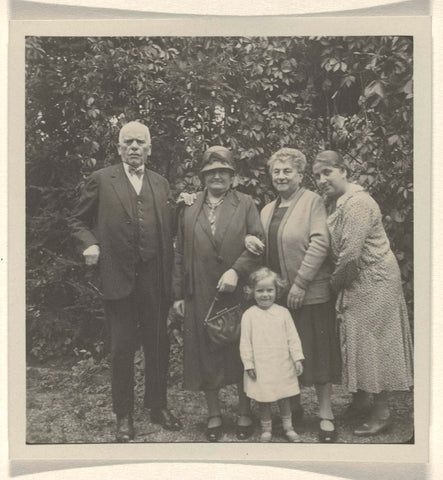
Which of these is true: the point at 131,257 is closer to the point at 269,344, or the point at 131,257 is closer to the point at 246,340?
the point at 246,340

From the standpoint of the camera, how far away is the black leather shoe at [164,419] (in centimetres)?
407

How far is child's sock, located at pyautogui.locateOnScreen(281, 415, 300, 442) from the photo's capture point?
13.2 ft

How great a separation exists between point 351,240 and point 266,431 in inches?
56.1

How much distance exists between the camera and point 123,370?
4.05 m

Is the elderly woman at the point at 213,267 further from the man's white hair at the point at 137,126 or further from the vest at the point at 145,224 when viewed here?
the man's white hair at the point at 137,126

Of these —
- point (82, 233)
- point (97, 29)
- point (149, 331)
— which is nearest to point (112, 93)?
point (97, 29)

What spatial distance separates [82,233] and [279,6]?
2.05m

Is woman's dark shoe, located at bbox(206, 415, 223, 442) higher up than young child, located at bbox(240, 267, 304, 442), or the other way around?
young child, located at bbox(240, 267, 304, 442)

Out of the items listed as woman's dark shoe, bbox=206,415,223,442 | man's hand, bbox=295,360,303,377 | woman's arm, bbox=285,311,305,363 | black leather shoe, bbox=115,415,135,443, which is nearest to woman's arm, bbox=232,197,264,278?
woman's arm, bbox=285,311,305,363

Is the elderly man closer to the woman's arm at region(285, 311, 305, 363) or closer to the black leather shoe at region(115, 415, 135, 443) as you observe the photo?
the black leather shoe at region(115, 415, 135, 443)

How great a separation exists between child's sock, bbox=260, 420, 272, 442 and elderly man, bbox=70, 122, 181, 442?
58cm

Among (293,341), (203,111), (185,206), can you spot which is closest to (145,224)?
(185,206)

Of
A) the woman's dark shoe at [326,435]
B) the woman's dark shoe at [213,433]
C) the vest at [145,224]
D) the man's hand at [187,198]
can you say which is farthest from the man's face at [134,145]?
the woman's dark shoe at [326,435]

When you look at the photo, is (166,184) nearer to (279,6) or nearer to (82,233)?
(82,233)
